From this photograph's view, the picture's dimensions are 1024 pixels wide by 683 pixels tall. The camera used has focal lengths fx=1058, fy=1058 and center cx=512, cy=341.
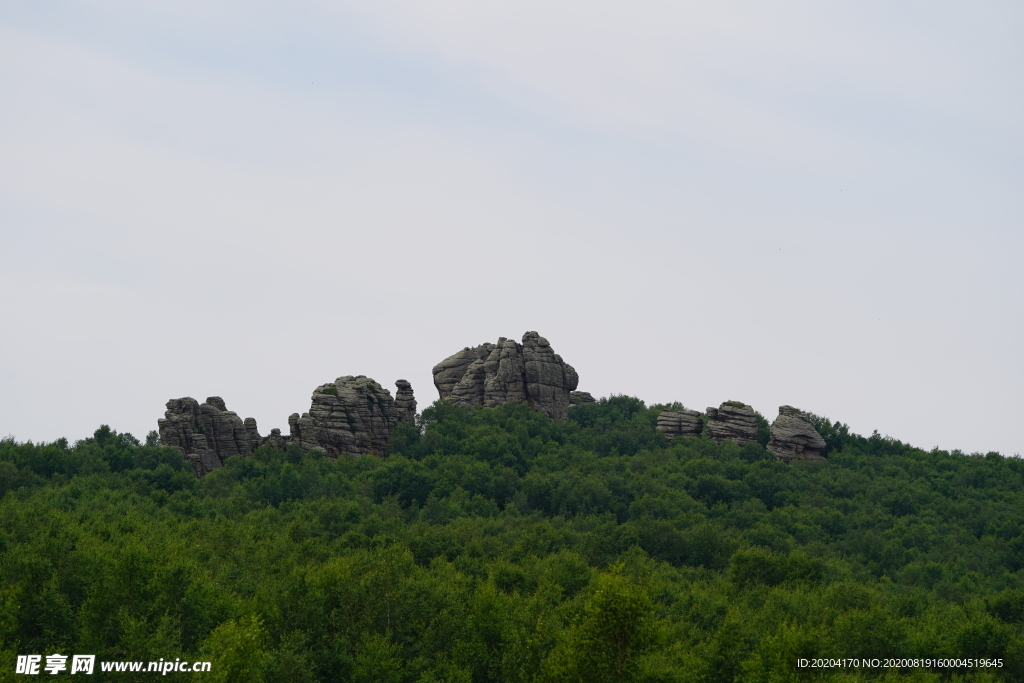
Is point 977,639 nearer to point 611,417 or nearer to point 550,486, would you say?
point 550,486

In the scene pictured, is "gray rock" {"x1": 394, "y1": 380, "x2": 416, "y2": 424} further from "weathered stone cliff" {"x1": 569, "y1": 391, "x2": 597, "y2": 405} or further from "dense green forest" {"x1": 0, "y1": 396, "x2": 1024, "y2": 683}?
"weathered stone cliff" {"x1": 569, "y1": 391, "x2": 597, "y2": 405}

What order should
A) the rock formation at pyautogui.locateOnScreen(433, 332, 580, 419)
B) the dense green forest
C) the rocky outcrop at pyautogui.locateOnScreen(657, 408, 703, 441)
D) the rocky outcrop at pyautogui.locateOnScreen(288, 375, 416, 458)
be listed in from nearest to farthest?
the dense green forest → the rocky outcrop at pyautogui.locateOnScreen(288, 375, 416, 458) → the rock formation at pyautogui.locateOnScreen(433, 332, 580, 419) → the rocky outcrop at pyautogui.locateOnScreen(657, 408, 703, 441)

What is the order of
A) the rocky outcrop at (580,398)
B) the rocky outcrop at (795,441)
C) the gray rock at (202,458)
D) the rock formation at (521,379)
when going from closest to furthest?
the gray rock at (202,458)
the rocky outcrop at (795,441)
the rock formation at (521,379)
the rocky outcrop at (580,398)

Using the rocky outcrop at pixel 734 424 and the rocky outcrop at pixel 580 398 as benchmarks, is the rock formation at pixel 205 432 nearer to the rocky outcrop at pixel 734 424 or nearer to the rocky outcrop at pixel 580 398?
the rocky outcrop at pixel 580 398

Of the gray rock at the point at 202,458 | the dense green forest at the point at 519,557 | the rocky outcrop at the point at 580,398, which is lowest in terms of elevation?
the dense green forest at the point at 519,557

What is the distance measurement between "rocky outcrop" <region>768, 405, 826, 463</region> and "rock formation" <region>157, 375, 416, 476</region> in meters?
42.5

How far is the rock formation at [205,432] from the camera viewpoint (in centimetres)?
10338

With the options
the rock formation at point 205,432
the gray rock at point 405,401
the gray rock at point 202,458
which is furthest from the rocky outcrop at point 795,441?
the gray rock at point 202,458

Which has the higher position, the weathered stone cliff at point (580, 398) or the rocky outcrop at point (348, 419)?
the weathered stone cliff at point (580, 398)

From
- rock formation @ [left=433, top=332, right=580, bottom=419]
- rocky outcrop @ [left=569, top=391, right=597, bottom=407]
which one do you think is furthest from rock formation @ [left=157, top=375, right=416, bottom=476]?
rocky outcrop @ [left=569, top=391, right=597, bottom=407]

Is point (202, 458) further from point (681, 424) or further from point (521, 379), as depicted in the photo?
point (681, 424)

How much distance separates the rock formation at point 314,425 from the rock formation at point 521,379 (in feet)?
44.3

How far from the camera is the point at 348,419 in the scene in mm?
112688

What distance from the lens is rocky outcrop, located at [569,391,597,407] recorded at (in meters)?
142
